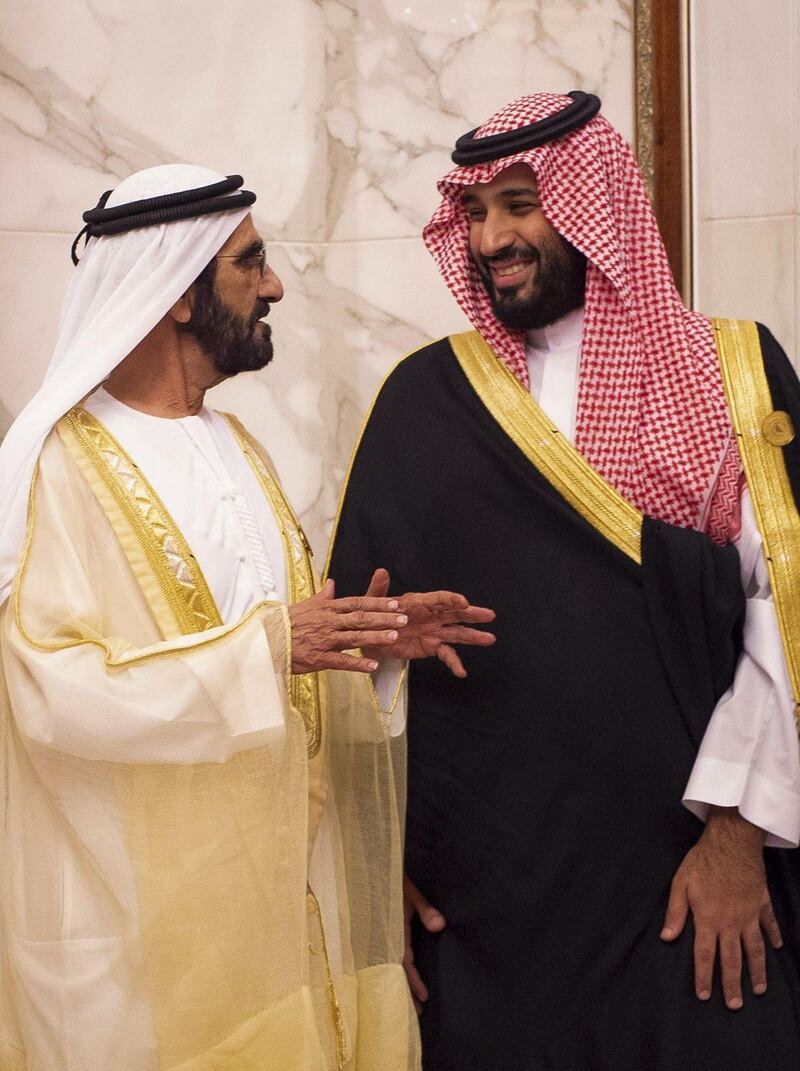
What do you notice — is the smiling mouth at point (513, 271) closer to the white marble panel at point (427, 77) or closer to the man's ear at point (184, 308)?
the man's ear at point (184, 308)

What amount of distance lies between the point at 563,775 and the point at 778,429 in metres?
0.79

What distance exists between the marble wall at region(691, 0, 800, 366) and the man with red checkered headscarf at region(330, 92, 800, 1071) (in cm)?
137

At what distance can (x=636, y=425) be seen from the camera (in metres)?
2.61

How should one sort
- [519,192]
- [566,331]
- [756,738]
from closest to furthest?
[756,738], [519,192], [566,331]

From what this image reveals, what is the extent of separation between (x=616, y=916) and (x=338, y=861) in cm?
56

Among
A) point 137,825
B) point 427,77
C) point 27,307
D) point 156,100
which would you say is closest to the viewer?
point 137,825

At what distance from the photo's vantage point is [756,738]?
8.05 feet

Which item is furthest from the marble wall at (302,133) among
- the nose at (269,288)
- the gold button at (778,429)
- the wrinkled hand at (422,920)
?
the gold button at (778,429)

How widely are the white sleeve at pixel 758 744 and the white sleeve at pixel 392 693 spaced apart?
0.58m

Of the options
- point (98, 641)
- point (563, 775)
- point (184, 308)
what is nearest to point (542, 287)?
point (184, 308)

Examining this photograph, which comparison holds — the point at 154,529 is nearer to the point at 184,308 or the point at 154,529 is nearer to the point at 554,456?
the point at 184,308

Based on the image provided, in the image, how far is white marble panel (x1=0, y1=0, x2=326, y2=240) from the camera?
3.71 metres

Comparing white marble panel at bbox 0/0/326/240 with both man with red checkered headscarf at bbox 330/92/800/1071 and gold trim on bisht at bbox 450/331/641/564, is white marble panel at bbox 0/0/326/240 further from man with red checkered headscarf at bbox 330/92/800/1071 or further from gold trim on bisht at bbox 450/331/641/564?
gold trim on bisht at bbox 450/331/641/564

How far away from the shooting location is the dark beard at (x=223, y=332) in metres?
2.57
